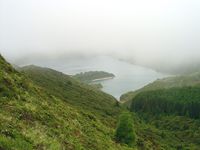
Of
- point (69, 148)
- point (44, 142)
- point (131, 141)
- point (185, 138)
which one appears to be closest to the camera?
point (44, 142)

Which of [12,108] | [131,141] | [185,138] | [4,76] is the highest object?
[4,76]

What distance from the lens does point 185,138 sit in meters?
147

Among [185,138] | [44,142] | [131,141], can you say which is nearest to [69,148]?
[44,142]

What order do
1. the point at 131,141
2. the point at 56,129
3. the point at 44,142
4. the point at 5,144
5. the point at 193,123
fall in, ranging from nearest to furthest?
the point at 5,144 < the point at 44,142 < the point at 56,129 < the point at 131,141 < the point at 193,123

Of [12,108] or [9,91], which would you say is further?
[9,91]

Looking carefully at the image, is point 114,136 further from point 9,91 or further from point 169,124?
point 169,124

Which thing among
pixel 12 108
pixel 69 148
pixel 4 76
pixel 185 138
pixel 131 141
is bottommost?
pixel 185 138

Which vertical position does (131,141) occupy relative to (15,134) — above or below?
below

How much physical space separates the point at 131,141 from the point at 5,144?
3999cm

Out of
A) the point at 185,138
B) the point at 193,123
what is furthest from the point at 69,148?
the point at 193,123

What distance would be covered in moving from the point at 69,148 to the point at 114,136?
1221 inches

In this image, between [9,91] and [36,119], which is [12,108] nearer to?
[36,119]

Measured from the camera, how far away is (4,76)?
3641 cm

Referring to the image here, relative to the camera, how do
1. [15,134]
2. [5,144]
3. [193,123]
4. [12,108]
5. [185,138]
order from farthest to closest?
[193,123] < [185,138] < [12,108] < [15,134] < [5,144]
